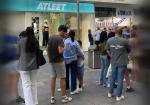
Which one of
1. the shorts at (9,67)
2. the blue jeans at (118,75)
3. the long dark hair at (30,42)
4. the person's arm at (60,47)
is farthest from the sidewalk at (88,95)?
the shorts at (9,67)

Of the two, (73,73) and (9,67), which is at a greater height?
(9,67)

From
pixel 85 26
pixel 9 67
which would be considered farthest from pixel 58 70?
pixel 85 26

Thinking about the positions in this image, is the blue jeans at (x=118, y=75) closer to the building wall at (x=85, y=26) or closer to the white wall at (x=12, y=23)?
the white wall at (x=12, y=23)

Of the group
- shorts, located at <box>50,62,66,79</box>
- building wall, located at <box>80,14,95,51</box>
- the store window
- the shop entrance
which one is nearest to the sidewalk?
shorts, located at <box>50,62,66,79</box>

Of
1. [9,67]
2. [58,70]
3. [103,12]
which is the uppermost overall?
[103,12]

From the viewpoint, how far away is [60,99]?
8195mm

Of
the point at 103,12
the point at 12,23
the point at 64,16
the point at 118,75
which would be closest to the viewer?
the point at 12,23

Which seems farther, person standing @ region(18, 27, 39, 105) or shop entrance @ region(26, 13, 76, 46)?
shop entrance @ region(26, 13, 76, 46)

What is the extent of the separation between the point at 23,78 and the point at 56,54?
3.63ft

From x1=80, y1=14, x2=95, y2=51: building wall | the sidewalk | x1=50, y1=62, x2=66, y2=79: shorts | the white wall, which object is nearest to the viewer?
the white wall

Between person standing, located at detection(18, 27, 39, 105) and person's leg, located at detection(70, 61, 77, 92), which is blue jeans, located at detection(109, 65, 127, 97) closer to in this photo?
person's leg, located at detection(70, 61, 77, 92)

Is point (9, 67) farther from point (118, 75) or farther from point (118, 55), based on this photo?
point (118, 75)

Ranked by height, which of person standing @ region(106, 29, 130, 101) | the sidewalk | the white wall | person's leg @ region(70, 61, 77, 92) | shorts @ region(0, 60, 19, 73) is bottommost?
the sidewalk

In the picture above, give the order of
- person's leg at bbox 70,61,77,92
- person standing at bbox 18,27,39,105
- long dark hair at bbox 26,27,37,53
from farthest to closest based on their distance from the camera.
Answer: person's leg at bbox 70,61,77,92
person standing at bbox 18,27,39,105
long dark hair at bbox 26,27,37,53
